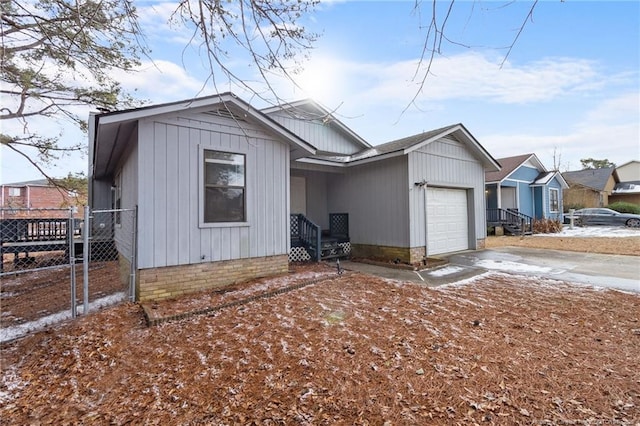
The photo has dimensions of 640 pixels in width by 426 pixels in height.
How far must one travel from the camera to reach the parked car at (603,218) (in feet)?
67.4

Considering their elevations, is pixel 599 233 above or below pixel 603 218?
below

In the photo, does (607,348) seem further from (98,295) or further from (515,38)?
(98,295)

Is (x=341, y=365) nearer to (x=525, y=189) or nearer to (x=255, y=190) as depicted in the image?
(x=255, y=190)

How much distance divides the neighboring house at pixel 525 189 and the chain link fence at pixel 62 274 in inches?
711

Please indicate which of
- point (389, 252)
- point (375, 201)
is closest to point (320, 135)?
point (375, 201)

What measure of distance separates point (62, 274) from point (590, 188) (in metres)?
38.8

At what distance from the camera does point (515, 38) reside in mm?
2465

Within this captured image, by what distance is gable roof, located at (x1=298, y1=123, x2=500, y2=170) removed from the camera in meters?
8.97

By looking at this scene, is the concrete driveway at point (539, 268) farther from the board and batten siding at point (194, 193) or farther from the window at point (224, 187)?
the window at point (224, 187)

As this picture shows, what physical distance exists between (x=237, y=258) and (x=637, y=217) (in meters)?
26.0

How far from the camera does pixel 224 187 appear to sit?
648cm

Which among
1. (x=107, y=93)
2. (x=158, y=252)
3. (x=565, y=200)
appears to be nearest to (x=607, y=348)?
(x=158, y=252)

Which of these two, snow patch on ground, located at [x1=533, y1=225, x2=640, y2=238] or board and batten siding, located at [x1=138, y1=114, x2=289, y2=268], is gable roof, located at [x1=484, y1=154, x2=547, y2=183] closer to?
snow patch on ground, located at [x1=533, y1=225, x2=640, y2=238]

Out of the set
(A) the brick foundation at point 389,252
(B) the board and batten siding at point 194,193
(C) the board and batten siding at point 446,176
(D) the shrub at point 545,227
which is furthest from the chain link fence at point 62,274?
(D) the shrub at point 545,227
